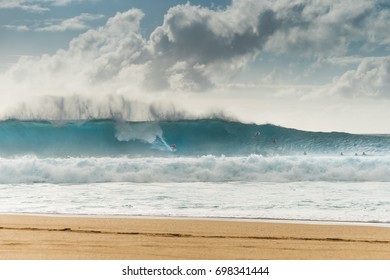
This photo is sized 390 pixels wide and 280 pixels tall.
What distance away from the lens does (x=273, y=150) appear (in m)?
6.05

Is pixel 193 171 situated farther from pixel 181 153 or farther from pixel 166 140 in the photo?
pixel 166 140

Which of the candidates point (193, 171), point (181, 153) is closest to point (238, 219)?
point (193, 171)

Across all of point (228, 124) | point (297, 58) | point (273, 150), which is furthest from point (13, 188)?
point (297, 58)

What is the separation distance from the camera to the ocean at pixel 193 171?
14.2 ft

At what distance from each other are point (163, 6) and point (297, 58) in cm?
142

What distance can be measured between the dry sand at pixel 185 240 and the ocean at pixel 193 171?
347mm

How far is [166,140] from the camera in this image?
6.51 meters

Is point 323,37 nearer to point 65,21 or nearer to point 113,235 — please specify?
point 65,21

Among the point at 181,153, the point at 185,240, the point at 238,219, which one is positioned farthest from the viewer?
the point at 181,153

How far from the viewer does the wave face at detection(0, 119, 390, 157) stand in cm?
593

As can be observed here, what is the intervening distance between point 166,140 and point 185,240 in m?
3.32

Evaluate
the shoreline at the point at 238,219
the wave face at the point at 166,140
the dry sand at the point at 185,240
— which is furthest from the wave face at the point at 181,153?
the dry sand at the point at 185,240

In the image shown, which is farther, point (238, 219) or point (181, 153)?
point (181, 153)

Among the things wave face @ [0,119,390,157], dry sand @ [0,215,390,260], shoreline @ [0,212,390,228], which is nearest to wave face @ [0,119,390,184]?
wave face @ [0,119,390,157]
